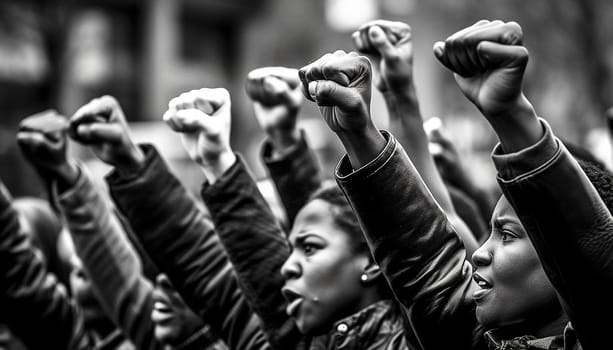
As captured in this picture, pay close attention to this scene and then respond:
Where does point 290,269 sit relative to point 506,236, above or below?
below

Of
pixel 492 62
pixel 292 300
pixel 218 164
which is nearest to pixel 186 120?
pixel 218 164

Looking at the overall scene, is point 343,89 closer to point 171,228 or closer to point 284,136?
point 171,228

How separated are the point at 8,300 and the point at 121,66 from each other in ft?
53.7

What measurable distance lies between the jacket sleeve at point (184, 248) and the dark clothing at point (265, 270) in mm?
207

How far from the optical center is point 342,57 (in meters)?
2.29

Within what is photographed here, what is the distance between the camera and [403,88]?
127 inches

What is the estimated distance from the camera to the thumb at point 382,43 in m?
3.15

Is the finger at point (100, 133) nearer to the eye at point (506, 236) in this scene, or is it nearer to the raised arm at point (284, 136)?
the raised arm at point (284, 136)

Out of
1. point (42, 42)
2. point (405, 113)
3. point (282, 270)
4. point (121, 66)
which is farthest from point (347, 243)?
point (121, 66)

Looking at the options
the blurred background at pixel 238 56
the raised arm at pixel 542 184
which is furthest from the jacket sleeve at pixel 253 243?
the blurred background at pixel 238 56

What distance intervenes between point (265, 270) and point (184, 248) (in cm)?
34

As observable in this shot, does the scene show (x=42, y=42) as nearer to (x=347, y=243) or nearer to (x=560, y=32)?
(x=560, y=32)

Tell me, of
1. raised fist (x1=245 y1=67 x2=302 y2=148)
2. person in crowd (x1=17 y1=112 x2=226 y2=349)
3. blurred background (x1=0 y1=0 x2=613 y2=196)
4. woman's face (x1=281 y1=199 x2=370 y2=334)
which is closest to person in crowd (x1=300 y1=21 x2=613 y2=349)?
woman's face (x1=281 y1=199 x2=370 y2=334)

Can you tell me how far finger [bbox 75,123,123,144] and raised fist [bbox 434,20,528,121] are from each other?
1.55m
